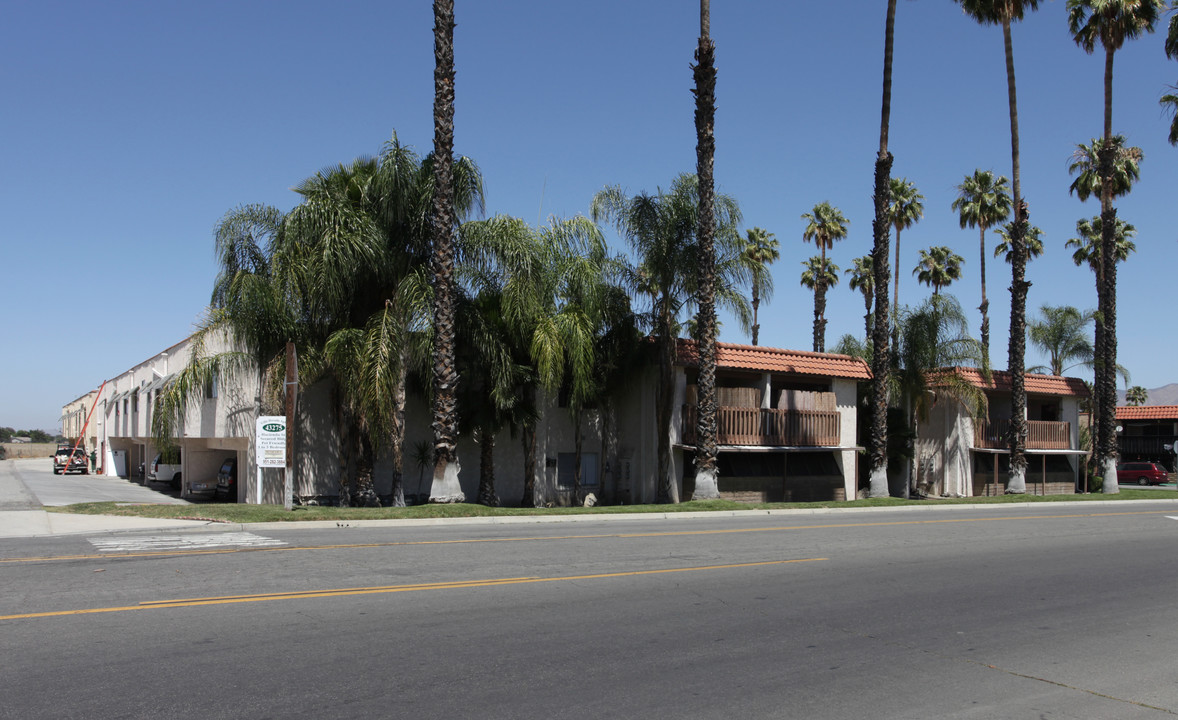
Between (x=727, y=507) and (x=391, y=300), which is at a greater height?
(x=391, y=300)

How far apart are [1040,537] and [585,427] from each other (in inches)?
594

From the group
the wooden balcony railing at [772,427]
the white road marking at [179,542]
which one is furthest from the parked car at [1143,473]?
the white road marking at [179,542]

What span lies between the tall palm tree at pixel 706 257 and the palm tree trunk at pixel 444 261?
23.7 feet

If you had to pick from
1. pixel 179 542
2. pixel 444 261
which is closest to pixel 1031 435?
pixel 444 261

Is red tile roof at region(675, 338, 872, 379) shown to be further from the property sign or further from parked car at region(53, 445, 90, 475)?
parked car at region(53, 445, 90, 475)

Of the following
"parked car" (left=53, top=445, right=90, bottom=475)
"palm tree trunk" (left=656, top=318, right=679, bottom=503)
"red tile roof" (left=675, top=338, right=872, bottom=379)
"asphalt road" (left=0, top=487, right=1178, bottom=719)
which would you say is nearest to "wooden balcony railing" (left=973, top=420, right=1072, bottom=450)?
"red tile roof" (left=675, top=338, right=872, bottom=379)

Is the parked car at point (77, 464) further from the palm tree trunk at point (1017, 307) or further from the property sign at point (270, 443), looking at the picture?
the palm tree trunk at point (1017, 307)

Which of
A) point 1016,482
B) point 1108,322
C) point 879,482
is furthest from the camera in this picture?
point 1108,322

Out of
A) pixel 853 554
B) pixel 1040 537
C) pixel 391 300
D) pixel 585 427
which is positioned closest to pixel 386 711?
pixel 853 554

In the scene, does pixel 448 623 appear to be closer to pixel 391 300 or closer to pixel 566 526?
pixel 566 526

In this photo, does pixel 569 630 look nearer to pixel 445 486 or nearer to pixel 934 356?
pixel 445 486

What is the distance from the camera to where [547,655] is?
732cm

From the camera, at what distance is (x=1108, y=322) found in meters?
35.9

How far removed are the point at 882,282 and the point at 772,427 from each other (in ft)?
19.4
